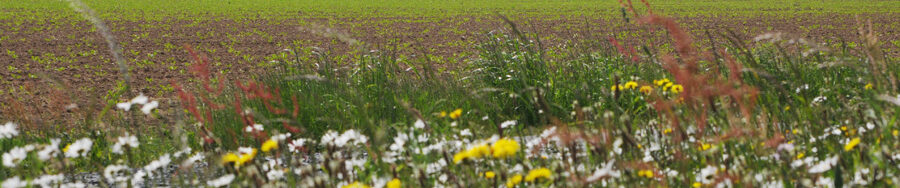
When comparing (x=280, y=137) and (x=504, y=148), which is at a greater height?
(x=504, y=148)

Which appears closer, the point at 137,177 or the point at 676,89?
the point at 137,177

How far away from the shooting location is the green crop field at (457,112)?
2.31 m

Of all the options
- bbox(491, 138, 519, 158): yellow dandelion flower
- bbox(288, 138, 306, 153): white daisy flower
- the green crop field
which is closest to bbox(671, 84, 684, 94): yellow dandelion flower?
the green crop field

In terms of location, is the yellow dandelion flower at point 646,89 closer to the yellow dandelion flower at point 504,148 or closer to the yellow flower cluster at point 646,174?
the yellow flower cluster at point 646,174

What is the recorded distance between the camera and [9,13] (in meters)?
29.2

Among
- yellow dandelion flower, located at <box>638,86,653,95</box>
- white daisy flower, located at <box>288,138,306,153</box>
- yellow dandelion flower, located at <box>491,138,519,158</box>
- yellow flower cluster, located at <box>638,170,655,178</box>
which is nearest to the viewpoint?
yellow dandelion flower, located at <box>491,138,519,158</box>

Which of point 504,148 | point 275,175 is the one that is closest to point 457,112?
point 504,148

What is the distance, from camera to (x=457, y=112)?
2.43 m

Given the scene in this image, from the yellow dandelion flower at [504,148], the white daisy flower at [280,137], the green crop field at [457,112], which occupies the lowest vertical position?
the green crop field at [457,112]

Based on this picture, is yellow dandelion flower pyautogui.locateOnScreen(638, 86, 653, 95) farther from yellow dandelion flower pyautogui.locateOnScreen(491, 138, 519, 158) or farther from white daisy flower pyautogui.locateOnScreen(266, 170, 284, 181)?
yellow dandelion flower pyautogui.locateOnScreen(491, 138, 519, 158)

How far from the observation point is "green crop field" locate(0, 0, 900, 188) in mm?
2314

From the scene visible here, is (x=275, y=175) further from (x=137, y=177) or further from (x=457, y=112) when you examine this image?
(x=457, y=112)

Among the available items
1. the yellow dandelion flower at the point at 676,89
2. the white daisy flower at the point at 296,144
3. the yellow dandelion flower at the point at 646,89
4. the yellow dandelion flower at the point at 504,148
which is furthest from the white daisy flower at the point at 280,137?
the yellow dandelion flower at the point at 646,89

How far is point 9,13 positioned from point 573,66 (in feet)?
93.8
